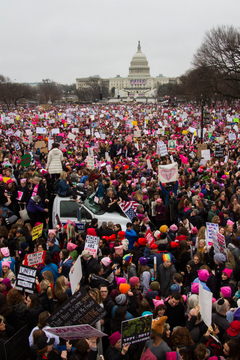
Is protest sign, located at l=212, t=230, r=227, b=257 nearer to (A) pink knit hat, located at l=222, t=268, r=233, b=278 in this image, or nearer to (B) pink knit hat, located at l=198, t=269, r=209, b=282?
(A) pink knit hat, located at l=222, t=268, r=233, b=278

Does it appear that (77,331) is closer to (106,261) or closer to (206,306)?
(206,306)

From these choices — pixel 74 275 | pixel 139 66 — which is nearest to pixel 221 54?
pixel 74 275

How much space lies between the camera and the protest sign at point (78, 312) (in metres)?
3.28

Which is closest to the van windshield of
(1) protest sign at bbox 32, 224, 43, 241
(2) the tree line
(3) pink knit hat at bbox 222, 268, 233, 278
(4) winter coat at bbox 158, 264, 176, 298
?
(1) protest sign at bbox 32, 224, 43, 241

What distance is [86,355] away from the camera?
3.36 meters

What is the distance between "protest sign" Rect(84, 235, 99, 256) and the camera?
5.37 meters

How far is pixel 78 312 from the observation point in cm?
333

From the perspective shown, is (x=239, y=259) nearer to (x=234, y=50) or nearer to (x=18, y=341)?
(x=18, y=341)

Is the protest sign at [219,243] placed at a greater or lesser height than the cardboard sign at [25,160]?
lesser

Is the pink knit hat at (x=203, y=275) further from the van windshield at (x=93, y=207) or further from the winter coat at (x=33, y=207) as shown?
the winter coat at (x=33, y=207)

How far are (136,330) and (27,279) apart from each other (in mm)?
1926

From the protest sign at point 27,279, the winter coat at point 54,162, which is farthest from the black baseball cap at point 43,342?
the winter coat at point 54,162

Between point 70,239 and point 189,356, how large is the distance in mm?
3416

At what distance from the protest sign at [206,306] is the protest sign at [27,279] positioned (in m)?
2.24
